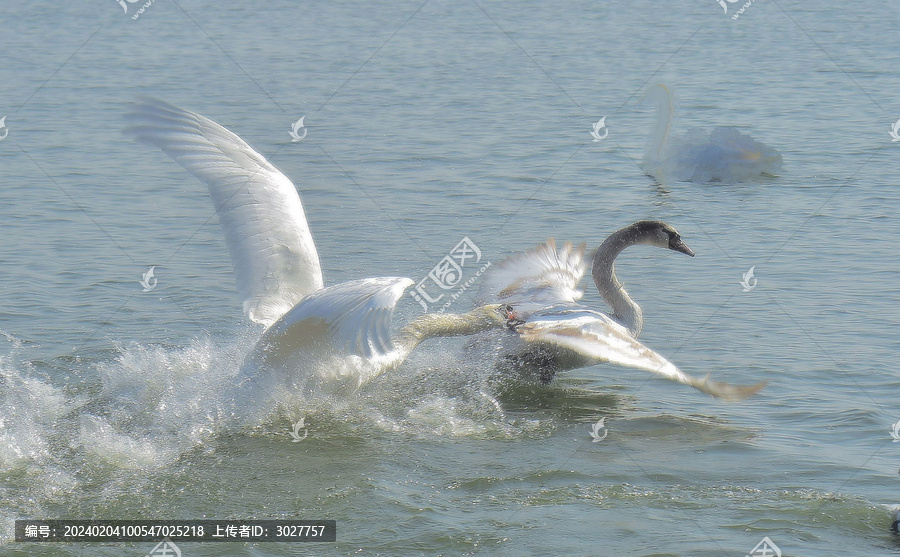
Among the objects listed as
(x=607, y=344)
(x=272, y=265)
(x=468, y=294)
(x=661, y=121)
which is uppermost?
(x=661, y=121)

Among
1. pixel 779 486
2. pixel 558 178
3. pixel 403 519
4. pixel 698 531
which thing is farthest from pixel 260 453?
pixel 558 178

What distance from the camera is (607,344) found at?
6914 mm

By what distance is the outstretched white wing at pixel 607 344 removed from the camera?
6660 millimetres

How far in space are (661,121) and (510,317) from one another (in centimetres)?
536

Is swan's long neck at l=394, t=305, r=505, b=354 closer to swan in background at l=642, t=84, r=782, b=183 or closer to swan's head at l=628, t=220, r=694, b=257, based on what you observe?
swan's head at l=628, t=220, r=694, b=257

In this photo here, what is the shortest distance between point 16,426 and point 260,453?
4.55ft

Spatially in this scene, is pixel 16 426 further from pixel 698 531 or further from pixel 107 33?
pixel 107 33

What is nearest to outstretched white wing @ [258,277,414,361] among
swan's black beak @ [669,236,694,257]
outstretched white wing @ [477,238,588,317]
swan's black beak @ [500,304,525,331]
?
swan's black beak @ [500,304,525,331]

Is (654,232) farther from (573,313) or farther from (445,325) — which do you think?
(445,325)

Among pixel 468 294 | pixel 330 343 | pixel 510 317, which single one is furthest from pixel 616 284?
pixel 330 343

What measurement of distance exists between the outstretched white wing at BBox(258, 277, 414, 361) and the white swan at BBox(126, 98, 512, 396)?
11 millimetres

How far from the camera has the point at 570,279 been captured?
8945mm

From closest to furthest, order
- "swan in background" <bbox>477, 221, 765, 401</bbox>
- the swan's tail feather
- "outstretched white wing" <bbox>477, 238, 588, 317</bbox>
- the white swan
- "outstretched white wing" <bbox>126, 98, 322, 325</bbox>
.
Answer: the white swan → the swan's tail feather → "swan in background" <bbox>477, 221, 765, 401</bbox> → "outstretched white wing" <bbox>126, 98, 322, 325</bbox> → "outstretched white wing" <bbox>477, 238, 588, 317</bbox>

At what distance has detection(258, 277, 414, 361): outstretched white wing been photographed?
5.58m
